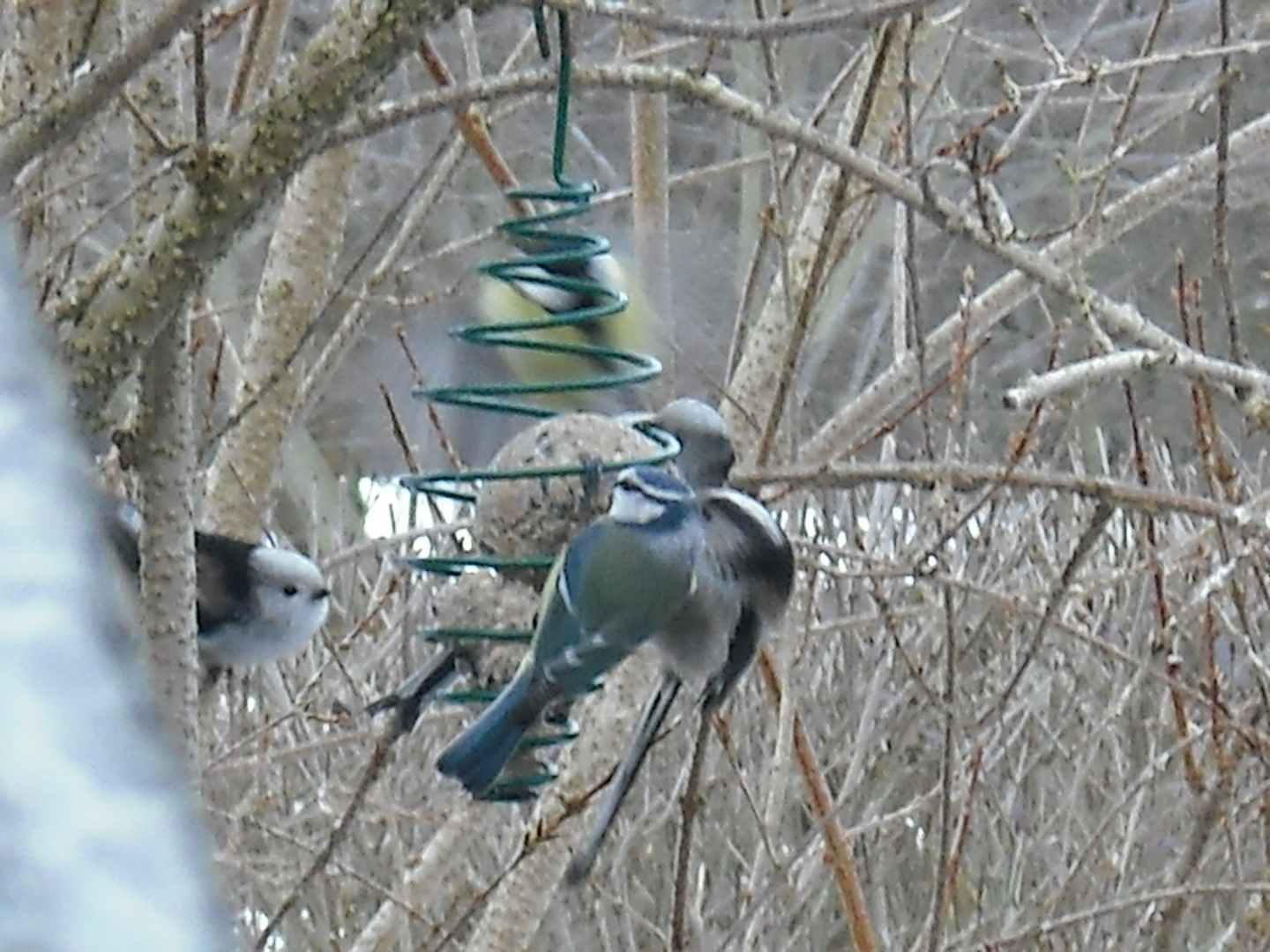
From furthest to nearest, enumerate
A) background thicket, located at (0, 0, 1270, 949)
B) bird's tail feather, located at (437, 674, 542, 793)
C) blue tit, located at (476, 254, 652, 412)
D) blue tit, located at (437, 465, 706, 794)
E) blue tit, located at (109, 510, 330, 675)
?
blue tit, located at (109, 510, 330, 675) < blue tit, located at (476, 254, 652, 412) < bird's tail feather, located at (437, 674, 542, 793) < blue tit, located at (437, 465, 706, 794) < background thicket, located at (0, 0, 1270, 949)

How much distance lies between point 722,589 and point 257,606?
1.29 metres

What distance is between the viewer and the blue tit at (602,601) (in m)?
1.79

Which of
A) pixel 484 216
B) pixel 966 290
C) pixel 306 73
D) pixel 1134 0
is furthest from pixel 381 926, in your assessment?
pixel 1134 0

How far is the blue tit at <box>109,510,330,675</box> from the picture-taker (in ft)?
9.57

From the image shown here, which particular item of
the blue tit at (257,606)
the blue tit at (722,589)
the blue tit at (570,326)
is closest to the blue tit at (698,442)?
the blue tit at (722,589)

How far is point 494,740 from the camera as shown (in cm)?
190

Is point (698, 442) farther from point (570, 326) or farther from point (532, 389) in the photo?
point (570, 326)

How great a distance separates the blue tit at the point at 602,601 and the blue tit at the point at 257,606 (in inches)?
40.7

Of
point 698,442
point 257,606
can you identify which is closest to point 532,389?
point 698,442

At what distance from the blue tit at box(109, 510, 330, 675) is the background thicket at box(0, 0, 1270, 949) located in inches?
3.2

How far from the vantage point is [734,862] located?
158 inches

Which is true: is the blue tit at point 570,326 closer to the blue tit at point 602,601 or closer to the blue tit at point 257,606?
the blue tit at point 602,601

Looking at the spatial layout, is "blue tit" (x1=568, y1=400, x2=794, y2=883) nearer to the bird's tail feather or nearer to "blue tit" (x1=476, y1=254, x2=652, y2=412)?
the bird's tail feather

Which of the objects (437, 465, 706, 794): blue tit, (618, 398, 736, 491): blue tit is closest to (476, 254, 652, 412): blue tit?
(618, 398, 736, 491): blue tit
